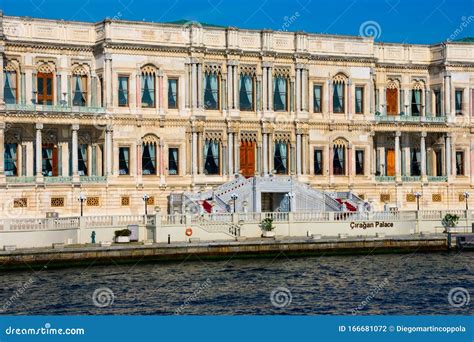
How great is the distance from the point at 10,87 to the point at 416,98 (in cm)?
2735

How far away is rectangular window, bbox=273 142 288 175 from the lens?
66250 millimetres

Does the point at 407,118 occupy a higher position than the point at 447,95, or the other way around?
the point at 447,95

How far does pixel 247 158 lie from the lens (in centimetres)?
6588

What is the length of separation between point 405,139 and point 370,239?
18.1 metres

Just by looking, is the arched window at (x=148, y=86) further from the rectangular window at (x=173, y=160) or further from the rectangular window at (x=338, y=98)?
the rectangular window at (x=338, y=98)

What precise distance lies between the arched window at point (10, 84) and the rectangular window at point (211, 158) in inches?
444

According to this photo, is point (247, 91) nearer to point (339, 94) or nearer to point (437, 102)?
point (339, 94)

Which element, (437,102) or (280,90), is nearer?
(280,90)

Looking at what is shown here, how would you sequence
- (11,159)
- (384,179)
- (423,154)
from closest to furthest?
(11,159) → (384,179) → (423,154)

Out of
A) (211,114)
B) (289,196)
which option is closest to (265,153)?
(211,114)

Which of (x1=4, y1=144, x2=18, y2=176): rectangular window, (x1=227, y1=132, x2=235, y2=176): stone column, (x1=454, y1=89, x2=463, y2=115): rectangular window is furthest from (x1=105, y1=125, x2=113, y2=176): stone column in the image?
(x1=454, y1=89, x2=463, y2=115): rectangular window

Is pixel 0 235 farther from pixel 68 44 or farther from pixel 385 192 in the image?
pixel 385 192

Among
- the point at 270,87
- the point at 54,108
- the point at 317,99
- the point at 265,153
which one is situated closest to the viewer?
the point at 54,108

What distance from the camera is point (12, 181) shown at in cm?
5797
